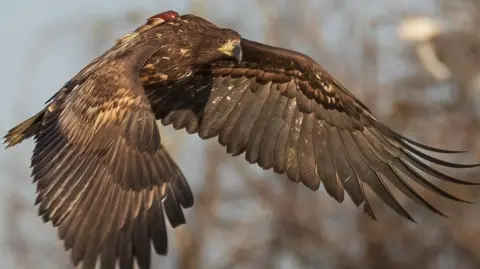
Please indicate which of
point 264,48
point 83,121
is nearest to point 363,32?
point 264,48

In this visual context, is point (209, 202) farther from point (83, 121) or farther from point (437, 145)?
point (83, 121)

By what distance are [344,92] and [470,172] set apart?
22.5 ft

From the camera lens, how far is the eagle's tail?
12.9 meters

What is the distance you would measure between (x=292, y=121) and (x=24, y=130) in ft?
7.51

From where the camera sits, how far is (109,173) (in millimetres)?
11859

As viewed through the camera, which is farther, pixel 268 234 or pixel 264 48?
pixel 268 234

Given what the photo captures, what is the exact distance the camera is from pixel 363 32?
23219 millimetres

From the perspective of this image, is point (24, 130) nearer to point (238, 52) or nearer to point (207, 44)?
point (207, 44)

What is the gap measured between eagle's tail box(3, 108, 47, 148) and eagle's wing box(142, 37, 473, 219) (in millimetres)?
1010

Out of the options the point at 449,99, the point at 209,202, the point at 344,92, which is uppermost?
the point at 344,92

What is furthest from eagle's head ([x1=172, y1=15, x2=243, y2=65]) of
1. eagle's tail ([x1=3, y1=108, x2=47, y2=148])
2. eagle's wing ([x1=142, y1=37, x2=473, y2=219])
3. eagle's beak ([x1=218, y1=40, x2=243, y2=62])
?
eagle's tail ([x1=3, y1=108, x2=47, y2=148])

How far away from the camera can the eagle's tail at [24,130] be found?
12930 mm

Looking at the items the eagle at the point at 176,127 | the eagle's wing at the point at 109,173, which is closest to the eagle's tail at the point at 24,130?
the eagle at the point at 176,127

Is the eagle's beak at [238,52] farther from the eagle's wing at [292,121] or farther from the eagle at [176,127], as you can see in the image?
the eagle's wing at [292,121]
